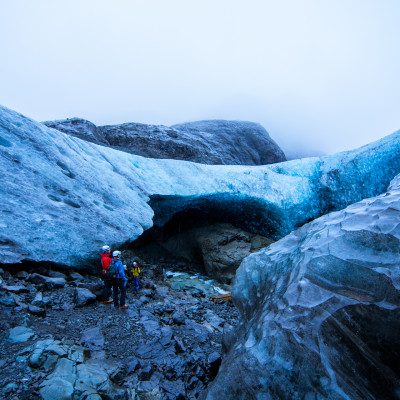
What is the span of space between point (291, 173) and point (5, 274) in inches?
335

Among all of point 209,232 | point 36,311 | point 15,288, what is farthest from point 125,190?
point 36,311

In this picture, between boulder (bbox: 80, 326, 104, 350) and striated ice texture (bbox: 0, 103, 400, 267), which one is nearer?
boulder (bbox: 80, 326, 104, 350)

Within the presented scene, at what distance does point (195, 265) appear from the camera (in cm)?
939

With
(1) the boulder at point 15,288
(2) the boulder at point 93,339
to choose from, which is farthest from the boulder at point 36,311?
(2) the boulder at point 93,339

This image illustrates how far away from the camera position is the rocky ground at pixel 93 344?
2252 millimetres

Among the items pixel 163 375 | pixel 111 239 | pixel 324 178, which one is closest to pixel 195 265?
pixel 111 239

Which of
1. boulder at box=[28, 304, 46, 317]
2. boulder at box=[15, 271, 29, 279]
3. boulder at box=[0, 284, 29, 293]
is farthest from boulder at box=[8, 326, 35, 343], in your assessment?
boulder at box=[15, 271, 29, 279]

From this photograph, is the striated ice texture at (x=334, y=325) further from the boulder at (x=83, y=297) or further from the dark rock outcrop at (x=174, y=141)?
the dark rock outcrop at (x=174, y=141)

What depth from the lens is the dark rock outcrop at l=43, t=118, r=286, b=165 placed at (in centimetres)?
1105

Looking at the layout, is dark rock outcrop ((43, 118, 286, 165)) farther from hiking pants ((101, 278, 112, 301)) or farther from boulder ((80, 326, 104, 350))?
boulder ((80, 326, 104, 350))

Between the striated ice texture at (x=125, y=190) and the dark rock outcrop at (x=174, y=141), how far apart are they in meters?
3.91

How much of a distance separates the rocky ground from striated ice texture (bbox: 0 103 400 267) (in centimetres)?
75

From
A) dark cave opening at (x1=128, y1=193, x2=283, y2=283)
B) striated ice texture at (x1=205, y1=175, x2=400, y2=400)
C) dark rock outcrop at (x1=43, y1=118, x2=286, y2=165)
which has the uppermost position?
dark rock outcrop at (x1=43, y1=118, x2=286, y2=165)

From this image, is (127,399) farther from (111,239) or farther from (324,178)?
(324,178)
